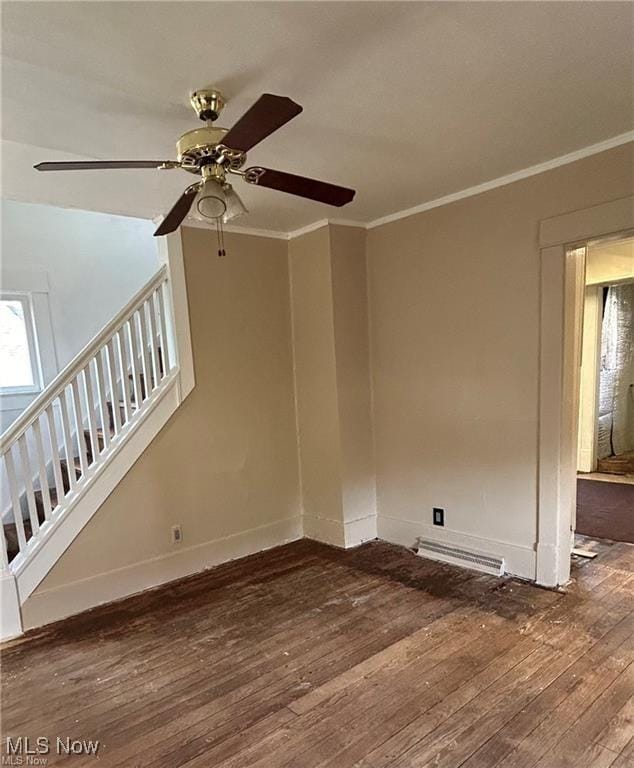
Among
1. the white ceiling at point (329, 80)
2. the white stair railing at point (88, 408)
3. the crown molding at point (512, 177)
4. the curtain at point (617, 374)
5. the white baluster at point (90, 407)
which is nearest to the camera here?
the white ceiling at point (329, 80)

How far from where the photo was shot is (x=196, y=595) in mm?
3102

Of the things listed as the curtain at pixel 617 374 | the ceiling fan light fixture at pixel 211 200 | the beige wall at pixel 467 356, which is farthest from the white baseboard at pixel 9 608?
the curtain at pixel 617 374

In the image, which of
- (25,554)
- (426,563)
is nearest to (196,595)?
(25,554)

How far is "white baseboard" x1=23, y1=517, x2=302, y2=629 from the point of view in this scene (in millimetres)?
2826

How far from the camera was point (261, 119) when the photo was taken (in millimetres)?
1457

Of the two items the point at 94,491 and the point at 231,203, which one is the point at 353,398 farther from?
the point at 231,203

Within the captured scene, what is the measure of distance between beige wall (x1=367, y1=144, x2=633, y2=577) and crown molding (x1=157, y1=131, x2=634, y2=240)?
36 millimetres

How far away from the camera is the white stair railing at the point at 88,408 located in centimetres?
277

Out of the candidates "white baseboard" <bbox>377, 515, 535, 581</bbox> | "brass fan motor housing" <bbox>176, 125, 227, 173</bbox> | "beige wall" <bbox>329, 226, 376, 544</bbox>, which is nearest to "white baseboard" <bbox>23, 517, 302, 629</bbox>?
"beige wall" <bbox>329, 226, 376, 544</bbox>

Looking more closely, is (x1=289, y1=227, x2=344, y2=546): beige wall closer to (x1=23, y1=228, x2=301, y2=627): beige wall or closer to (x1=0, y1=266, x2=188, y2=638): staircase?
(x1=23, y1=228, x2=301, y2=627): beige wall

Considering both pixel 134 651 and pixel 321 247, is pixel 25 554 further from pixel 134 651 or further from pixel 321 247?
pixel 321 247

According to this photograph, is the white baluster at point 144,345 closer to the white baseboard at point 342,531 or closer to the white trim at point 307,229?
the white trim at point 307,229

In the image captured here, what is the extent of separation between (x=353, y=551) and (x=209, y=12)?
10.8 ft

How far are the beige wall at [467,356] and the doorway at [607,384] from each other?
1761mm
